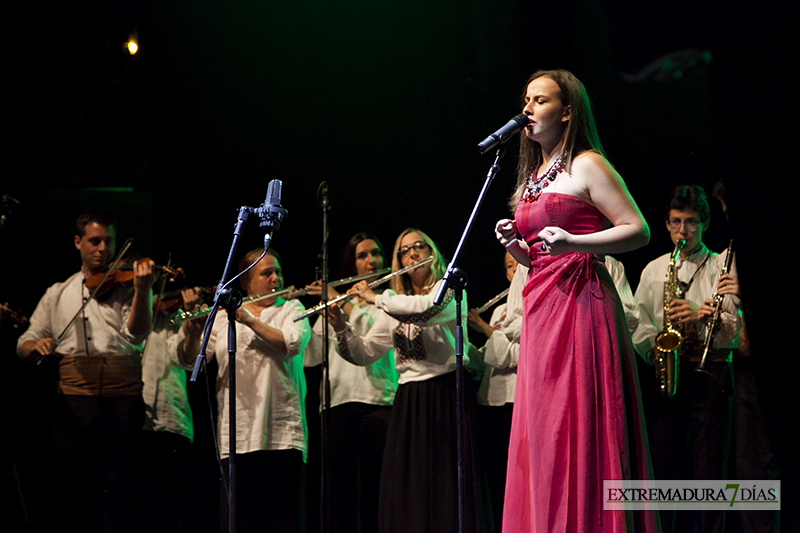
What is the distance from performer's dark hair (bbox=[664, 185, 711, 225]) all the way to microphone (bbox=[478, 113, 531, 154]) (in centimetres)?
146

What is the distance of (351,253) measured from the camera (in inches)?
183

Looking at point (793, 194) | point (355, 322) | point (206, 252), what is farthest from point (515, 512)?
point (206, 252)

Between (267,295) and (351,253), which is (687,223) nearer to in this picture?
(351,253)

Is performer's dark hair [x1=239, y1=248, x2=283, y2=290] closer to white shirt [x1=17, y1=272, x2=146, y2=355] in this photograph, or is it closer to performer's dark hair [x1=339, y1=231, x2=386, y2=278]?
performer's dark hair [x1=339, y1=231, x2=386, y2=278]

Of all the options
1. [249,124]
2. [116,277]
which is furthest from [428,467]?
[249,124]

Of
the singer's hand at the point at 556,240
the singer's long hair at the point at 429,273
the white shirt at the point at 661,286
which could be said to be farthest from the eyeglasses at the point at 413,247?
the singer's hand at the point at 556,240

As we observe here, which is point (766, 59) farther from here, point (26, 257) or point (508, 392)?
point (26, 257)

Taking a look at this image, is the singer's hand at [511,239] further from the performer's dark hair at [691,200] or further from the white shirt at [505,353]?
the performer's dark hair at [691,200]

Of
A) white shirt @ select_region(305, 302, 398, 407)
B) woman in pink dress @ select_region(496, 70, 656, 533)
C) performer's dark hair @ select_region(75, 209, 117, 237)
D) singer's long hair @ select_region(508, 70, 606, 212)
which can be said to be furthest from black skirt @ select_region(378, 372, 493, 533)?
performer's dark hair @ select_region(75, 209, 117, 237)

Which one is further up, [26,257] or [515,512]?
[26,257]

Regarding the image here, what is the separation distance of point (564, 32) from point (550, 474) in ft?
9.25

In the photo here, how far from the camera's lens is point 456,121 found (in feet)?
15.4

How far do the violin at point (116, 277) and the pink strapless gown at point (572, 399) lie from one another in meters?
2.55

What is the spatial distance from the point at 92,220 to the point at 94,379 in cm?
91
